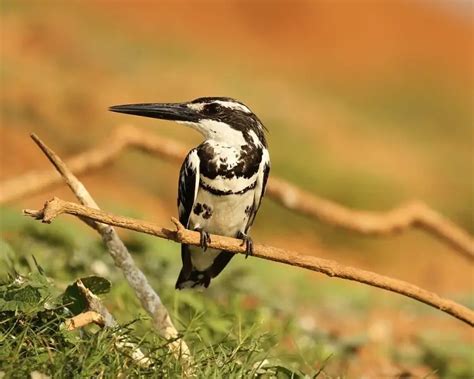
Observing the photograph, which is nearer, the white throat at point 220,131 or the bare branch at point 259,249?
the bare branch at point 259,249

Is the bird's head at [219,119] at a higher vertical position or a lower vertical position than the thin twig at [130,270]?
higher

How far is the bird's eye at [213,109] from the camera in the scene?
4.99 meters

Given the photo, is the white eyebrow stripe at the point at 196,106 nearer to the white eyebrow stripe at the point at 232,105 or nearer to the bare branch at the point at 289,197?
the white eyebrow stripe at the point at 232,105

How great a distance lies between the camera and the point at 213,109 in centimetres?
500

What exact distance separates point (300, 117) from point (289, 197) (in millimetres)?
13589

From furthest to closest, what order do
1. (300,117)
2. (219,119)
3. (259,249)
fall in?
1. (300,117)
2. (219,119)
3. (259,249)

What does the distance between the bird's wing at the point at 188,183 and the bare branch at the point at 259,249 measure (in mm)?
601

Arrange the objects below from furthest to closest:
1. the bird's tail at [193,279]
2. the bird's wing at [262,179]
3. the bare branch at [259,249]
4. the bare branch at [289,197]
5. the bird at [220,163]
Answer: the bare branch at [289,197] → the bird's tail at [193,279] → the bird's wing at [262,179] → the bird at [220,163] → the bare branch at [259,249]

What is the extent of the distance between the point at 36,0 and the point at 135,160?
811 cm

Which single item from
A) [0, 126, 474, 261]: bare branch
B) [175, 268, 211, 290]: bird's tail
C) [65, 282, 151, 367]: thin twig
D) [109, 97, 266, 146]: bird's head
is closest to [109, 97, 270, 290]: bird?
[109, 97, 266, 146]: bird's head

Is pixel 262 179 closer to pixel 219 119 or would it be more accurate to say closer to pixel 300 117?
pixel 219 119

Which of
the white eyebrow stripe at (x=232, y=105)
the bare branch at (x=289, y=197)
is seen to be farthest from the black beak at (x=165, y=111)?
the bare branch at (x=289, y=197)

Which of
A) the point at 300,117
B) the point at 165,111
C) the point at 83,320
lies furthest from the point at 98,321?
the point at 300,117

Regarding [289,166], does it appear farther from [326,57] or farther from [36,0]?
[326,57]
